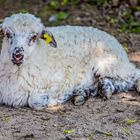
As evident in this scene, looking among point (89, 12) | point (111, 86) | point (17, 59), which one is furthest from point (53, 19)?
point (17, 59)

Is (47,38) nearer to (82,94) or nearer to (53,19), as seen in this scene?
(82,94)

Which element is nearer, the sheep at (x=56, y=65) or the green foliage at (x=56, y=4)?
the sheep at (x=56, y=65)

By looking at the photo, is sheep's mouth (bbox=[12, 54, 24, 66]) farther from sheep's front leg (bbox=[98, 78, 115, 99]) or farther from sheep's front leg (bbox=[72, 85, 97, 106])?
sheep's front leg (bbox=[98, 78, 115, 99])

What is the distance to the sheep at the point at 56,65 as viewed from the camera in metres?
6.93

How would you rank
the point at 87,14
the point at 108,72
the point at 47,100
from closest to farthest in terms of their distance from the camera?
Answer: the point at 47,100 → the point at 108,72 → the point at 87,14

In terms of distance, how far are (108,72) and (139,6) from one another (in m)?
3.97

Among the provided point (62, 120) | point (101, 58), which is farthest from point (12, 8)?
point (62, 120)

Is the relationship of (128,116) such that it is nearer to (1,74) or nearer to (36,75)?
(36,75)

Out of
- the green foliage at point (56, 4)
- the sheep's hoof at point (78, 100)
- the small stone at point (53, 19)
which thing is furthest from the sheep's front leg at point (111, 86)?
the green foliage at point (56, 4)

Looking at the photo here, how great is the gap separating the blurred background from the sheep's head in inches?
139

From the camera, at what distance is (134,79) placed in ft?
26.3

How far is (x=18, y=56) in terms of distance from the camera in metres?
6.69

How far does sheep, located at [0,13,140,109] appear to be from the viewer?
6930 millimetres

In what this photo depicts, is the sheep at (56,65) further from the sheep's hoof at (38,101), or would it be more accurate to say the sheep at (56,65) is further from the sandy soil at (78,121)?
the sandy soil at (78,121)
